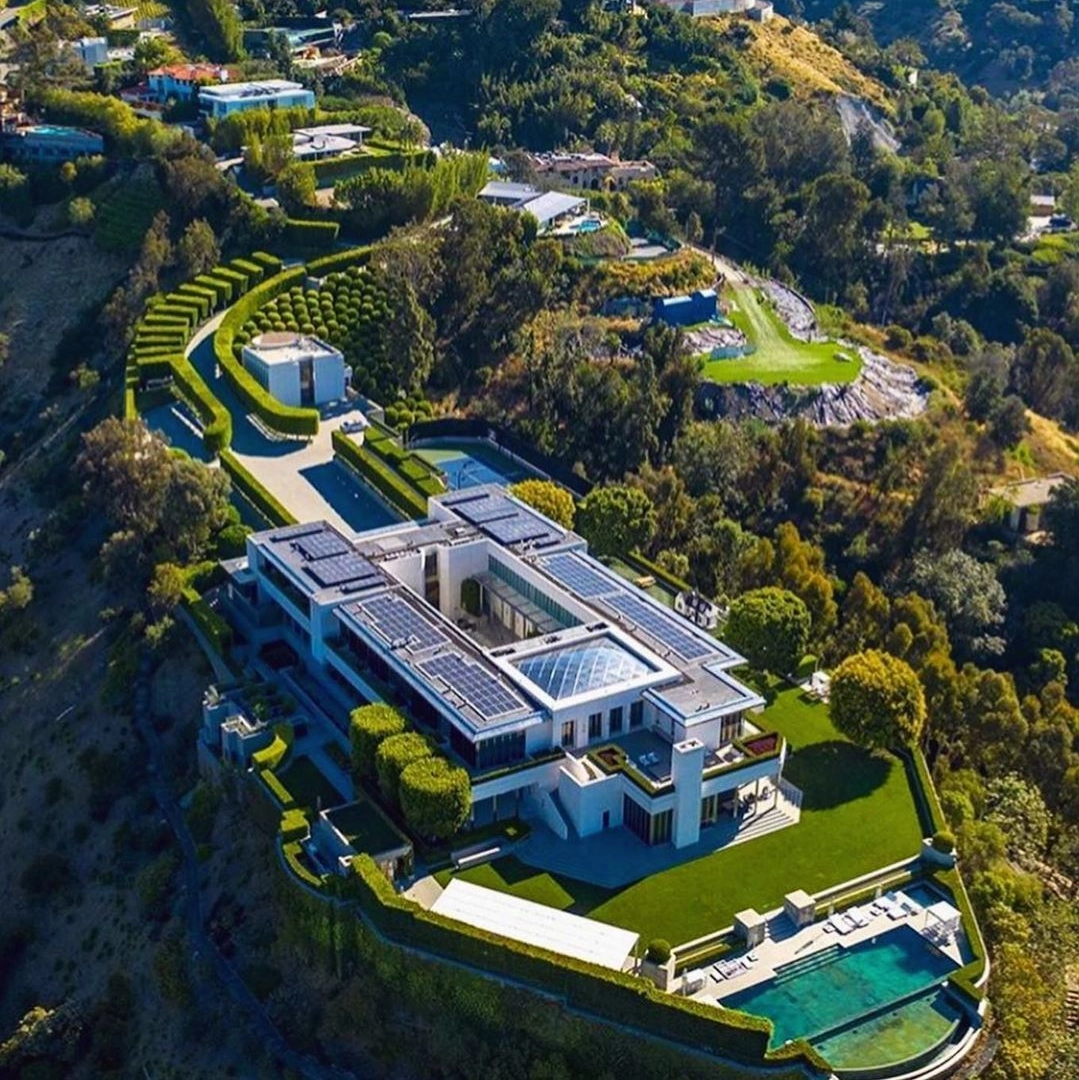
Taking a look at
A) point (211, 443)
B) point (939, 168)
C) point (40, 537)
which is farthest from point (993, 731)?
point (939, 168)

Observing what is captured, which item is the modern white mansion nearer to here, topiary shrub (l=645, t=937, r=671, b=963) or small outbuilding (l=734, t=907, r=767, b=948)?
small outbuilding (l=734, t=907, r=767, b=948)

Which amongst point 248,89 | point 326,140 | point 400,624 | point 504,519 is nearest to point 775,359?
point 326,140

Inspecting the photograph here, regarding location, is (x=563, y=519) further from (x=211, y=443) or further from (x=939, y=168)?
(x=939, y=168)

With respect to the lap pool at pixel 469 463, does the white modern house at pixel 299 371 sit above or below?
above

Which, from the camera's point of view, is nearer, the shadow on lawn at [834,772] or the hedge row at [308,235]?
the shadow on lawn at [834,772]

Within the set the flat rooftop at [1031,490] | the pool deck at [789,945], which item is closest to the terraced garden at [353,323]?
the flat rooftop at [1031,490]

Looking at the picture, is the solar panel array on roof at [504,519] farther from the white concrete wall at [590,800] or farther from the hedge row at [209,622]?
the white concrete wall at [590,800]

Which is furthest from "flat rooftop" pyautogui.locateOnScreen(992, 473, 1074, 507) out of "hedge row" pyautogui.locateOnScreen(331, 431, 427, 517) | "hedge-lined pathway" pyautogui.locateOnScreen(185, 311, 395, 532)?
"hedge-lined pathway" pyautogui.locateOnScreen(185, 311, 395, 532)
